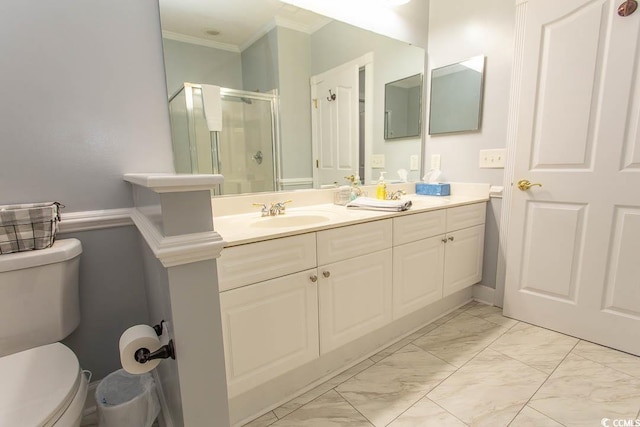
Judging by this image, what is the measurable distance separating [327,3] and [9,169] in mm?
1724

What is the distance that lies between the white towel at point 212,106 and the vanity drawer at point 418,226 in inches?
40.1

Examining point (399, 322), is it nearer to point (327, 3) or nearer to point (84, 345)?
point (84, 345)

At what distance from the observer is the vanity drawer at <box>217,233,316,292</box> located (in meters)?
1.07

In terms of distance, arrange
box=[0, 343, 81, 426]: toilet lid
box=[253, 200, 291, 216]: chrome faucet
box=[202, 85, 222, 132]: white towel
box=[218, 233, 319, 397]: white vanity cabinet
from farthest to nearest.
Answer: box=[253, 200, 291, 216]: chrome faucet → box=[202, 85, 222, 132]: white towel → box=[218, 233, 319, 397]: white vanity cabinet → box=[0, 343, 81, 426]: toilet lid

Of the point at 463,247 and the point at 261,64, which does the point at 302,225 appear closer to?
the point at 261,64

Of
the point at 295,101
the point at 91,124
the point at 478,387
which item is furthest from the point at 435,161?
the point at 91,124

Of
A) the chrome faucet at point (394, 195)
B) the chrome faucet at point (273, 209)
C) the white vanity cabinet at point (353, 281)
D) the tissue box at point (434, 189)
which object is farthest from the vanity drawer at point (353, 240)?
the tissue box at point (434, 189)

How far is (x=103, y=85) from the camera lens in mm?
1208

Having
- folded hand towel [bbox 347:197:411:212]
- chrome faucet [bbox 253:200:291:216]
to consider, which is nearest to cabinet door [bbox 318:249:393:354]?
folded hand towel [bbox 347:197:411:212]

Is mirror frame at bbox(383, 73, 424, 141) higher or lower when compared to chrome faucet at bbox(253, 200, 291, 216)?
higher

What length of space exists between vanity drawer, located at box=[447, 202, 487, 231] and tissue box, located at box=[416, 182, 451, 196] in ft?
0.85

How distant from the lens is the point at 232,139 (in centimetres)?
154

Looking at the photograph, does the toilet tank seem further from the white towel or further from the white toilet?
the white towel

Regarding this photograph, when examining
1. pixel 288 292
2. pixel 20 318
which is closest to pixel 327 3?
pixel 288 292
